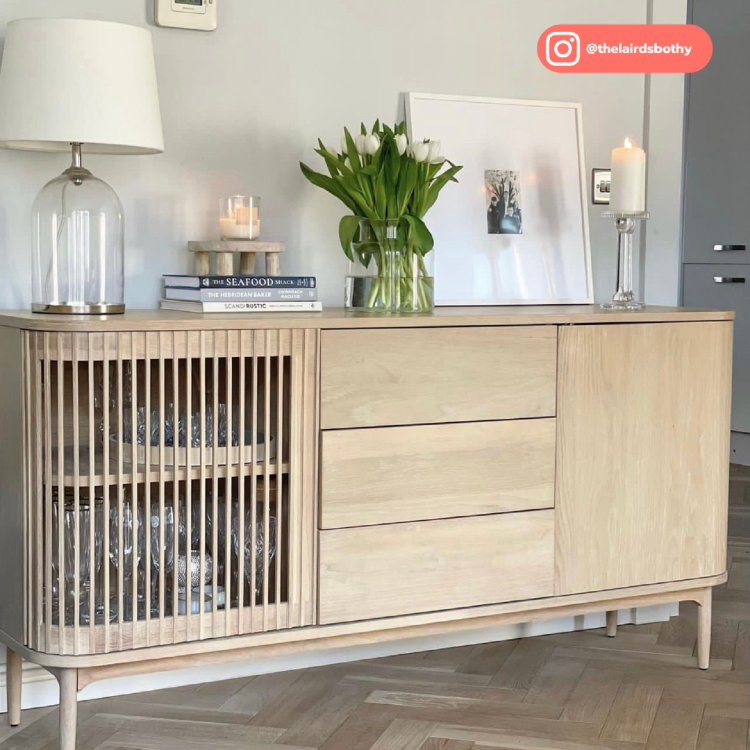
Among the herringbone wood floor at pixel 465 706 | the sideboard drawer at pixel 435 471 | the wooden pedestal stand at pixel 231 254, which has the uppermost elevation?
the wooden pedestal stand at pixel 231 254

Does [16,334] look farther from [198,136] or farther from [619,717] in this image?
[619,717]

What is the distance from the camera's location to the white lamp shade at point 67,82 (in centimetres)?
181

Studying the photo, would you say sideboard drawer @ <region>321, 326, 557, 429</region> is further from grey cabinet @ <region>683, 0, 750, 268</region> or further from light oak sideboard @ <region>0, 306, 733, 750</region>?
grey cabinet @ <region>683, 0, 750, 268</region>

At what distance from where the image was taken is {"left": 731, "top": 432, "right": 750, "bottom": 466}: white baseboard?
178 inches

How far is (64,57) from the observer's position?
5.95 feet

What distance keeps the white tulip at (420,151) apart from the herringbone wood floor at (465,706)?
1.07m

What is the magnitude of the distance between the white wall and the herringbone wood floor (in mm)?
802

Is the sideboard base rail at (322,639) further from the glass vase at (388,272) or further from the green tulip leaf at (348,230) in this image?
the green tulip leaf at (348,230)

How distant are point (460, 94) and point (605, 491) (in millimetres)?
937

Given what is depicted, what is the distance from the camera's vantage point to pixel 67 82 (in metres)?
1.81

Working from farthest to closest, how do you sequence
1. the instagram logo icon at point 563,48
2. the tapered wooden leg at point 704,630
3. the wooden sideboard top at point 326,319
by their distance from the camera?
the instagram logo icon at point 563,48, the tapered wooden leg at point 704,630, the wooden sideboard top at point 326,319

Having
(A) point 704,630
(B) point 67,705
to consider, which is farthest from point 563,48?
(B) point 67,705

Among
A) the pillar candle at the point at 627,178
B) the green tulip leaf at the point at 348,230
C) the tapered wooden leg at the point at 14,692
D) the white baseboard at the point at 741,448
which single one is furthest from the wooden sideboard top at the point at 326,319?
the white baseboard at the point at 741,448

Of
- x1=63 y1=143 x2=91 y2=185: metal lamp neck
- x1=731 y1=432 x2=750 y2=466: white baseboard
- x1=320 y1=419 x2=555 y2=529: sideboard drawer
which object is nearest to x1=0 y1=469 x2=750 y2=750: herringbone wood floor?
x1=320 y1=419 x2=555 y2=529: sideboard drawer
